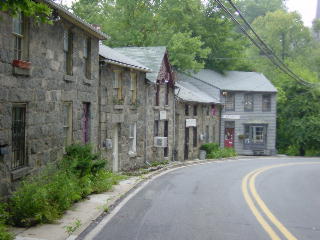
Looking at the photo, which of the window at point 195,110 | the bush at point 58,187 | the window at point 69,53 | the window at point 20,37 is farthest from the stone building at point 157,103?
the window at point 20,37

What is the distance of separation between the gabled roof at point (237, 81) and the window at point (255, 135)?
361 cm

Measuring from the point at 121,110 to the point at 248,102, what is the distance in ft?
81.9

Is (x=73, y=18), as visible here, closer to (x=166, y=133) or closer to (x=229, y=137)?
(x=166, y=133)

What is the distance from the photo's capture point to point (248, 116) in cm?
4325

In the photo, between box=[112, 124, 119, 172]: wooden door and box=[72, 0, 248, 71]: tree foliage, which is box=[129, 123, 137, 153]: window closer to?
box=[112, 124, 119, 172]: wooden door

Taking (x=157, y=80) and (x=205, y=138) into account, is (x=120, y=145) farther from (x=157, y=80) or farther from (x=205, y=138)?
(x=205, y=138)

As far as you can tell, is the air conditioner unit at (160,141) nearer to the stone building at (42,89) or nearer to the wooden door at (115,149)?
the wooden door at (115,149)

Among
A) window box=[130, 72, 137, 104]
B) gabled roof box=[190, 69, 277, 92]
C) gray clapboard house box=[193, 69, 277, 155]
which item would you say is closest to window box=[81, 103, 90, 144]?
window box=[130, 72, 137, 104]

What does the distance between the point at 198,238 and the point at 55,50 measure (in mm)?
7176

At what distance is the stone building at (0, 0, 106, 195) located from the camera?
1009cm

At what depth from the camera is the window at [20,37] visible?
35.8 feet

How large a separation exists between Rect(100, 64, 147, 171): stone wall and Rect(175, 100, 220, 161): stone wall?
7.41 m

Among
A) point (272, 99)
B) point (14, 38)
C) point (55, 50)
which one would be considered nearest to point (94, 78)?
point (55, 50)

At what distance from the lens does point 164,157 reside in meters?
28.4
